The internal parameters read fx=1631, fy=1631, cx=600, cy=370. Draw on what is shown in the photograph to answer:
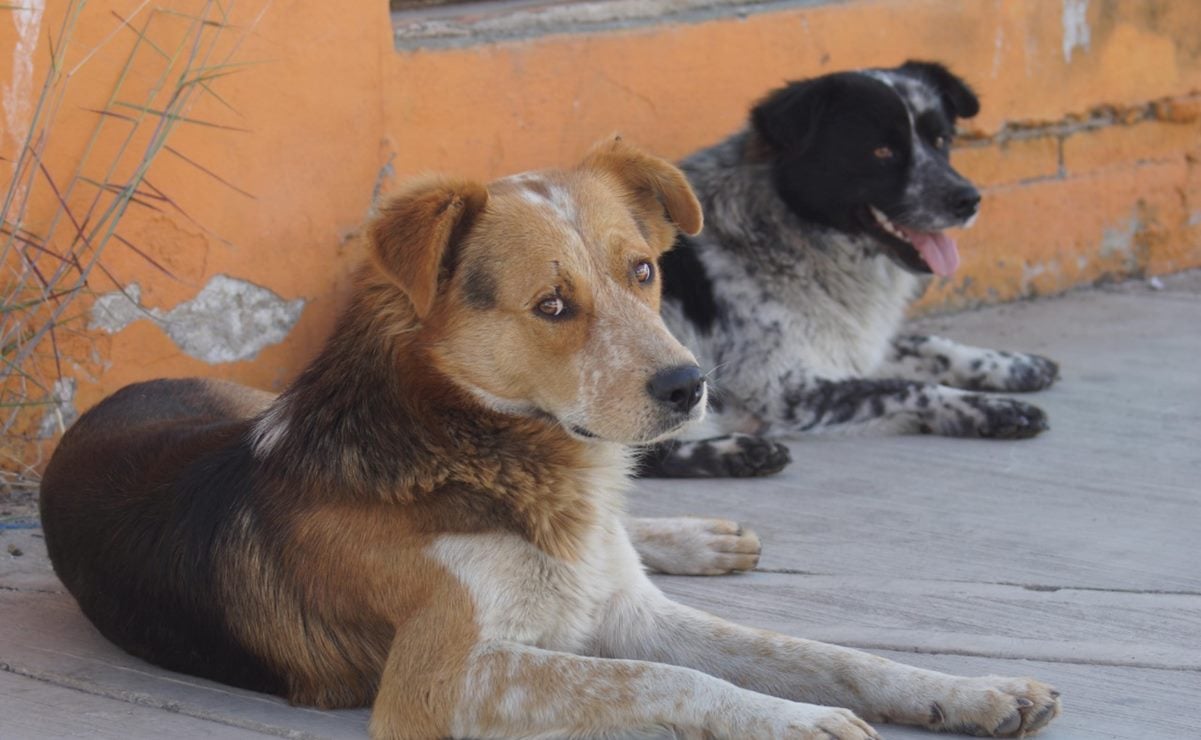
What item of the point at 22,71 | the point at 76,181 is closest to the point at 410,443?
the point at 76,181

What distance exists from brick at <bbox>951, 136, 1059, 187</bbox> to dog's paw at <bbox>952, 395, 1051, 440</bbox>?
1782mm

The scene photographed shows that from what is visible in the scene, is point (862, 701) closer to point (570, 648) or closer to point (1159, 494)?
point (570, 648)

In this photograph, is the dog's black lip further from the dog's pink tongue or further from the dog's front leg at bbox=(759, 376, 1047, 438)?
the dog's front leg at bbox=(759, 376, 1047, 438)

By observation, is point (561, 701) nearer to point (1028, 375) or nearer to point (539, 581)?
point (539, 581)

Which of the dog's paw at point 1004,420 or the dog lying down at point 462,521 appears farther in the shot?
the dog's paw at point 1004,420

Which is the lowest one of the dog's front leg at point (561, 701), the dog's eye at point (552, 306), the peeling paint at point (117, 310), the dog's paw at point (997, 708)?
the dog's paw at point (997, 708)

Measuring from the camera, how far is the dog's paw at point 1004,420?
543 cm

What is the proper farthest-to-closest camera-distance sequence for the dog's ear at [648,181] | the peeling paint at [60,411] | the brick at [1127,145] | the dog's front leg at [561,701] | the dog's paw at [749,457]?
the brick at [1127,145] → the dog's paw at [749,457] → the peeling paint at [60,411] → the dog's ear at [648,181] → the dog's front leg at [561,701]

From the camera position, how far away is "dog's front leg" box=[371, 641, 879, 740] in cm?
292

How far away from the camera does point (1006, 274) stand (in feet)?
24.0

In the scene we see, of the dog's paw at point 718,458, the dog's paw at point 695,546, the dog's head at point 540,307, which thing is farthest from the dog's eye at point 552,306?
the dog's paw at point 718,458

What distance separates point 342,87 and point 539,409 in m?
2.22

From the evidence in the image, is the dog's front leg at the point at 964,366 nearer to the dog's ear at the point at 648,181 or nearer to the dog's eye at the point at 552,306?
the dog's ear at the point at 648,181

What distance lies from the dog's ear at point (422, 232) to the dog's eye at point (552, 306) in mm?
218
